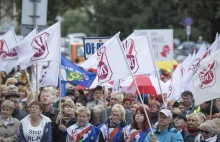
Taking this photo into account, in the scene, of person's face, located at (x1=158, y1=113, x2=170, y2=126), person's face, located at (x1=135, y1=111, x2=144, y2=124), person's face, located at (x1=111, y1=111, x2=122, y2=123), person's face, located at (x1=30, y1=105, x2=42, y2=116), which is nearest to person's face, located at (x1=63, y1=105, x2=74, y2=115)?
person's face, located at (x1=30, y1=105, x2=42, y2=116)

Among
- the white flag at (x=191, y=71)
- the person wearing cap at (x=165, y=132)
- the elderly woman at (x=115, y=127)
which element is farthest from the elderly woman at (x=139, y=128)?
the white flag at (x=191, y=71)

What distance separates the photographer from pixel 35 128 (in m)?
11.9

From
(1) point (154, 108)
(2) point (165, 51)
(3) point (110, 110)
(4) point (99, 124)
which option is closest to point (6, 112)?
(4) point (99, 124)

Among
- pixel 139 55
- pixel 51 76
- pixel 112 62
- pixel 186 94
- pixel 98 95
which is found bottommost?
pixel 98 95

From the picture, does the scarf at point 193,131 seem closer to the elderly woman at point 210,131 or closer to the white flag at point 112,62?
the elderly woman at point 210,131

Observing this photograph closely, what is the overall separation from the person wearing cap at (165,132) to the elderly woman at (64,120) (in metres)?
1.89

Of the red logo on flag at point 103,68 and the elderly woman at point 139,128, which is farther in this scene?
the red logo on flag at point 103,68

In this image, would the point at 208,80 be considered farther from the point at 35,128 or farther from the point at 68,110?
the point at 35,128

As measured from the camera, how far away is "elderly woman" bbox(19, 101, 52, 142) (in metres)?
11.9

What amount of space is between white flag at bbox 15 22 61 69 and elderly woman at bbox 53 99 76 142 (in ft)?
2.57

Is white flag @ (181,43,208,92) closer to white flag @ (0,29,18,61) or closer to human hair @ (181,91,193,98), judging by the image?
human hair @ (181,91,193,98)

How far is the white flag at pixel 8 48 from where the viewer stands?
14.1 meters

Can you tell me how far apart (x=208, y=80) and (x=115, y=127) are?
165 cm

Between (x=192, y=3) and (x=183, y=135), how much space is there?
875 inches
